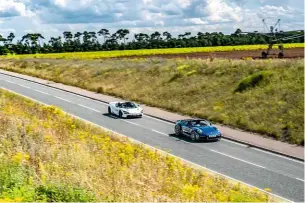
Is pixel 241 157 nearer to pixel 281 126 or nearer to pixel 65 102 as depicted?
pixel 281 126

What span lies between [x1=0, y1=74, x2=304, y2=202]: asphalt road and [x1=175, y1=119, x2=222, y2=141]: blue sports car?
1.41ft

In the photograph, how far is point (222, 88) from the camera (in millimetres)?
42781

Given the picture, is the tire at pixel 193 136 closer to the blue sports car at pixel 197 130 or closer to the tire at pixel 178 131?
the blue sports car at pixel 197 130

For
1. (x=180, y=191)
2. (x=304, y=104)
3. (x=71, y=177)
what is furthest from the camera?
(x=304, y=104)

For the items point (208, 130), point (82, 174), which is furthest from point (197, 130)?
point (82, 174)

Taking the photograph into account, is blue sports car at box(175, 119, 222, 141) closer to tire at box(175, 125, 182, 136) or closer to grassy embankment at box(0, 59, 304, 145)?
tire at box(175, 125, 182, 136)

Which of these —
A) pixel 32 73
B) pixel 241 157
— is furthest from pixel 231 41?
pixel 241 157

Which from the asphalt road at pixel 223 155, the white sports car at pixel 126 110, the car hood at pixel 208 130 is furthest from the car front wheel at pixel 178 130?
the white sports car at pixel 126 110

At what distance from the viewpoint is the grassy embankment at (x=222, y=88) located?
108 ft

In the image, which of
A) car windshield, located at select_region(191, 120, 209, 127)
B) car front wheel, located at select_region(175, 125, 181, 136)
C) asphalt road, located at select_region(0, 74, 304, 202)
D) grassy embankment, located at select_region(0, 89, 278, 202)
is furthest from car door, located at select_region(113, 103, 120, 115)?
grassy embankment, located at select_region(0, 89, 278, 202)

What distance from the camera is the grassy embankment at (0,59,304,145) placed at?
3281cm

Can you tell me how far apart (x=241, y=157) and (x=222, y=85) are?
19.9 meters

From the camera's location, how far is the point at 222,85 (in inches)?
1716

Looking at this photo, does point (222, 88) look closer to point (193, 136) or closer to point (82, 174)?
point (193, 136)
